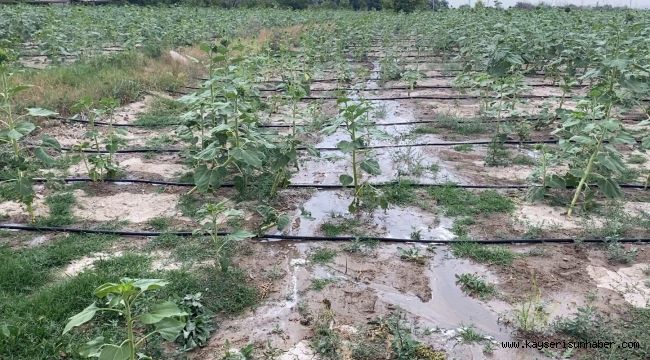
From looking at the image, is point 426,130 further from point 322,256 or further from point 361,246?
point 322,256

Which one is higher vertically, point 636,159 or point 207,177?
point 207,177

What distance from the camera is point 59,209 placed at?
13.5 ft

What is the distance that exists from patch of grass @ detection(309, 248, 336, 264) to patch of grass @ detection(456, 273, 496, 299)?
2.79 ft

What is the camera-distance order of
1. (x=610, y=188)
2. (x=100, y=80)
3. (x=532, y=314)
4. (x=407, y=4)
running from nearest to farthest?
(x=532, y=314), (x=610, y=188), (x=100, y=80), (x=407, y=4)

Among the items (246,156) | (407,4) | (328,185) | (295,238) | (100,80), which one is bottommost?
(295,238)

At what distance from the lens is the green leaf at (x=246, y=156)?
3.71 metres

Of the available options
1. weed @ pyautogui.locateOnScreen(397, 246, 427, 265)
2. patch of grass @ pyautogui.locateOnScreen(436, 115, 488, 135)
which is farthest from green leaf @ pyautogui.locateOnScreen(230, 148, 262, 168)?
patch of grass @ pyautogui.locateOnScreen(436, 115, 488, 135)

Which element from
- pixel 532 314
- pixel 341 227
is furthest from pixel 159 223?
pixel 532 314

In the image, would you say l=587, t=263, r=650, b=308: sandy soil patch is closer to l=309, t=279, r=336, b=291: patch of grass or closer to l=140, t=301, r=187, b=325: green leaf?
l=309, t=279, r=336, b=291: patch of grass

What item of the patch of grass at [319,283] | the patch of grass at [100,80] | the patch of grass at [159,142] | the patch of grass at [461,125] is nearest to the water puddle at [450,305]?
the patch of grass at [319,283]

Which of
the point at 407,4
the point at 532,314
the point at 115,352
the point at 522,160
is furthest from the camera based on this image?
the point at 407,4

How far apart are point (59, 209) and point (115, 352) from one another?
2.59 meters

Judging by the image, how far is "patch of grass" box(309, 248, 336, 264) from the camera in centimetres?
353

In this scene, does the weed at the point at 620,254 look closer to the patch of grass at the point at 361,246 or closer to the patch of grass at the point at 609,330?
the patch of grass at the point at 609,330
